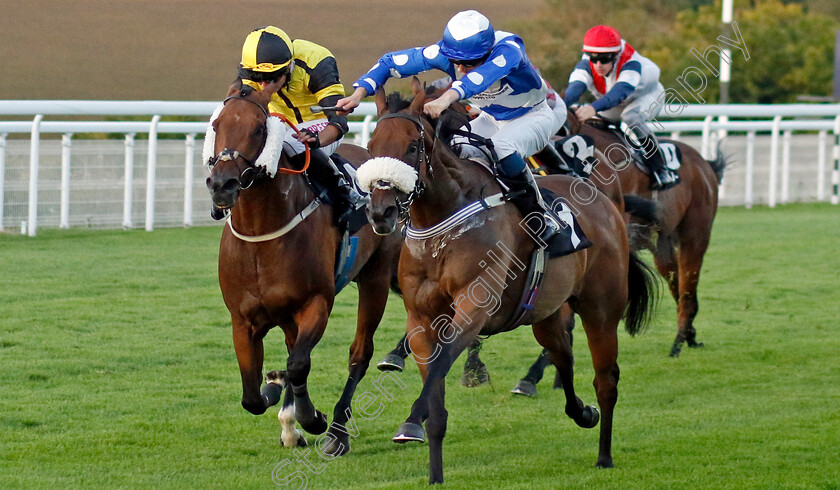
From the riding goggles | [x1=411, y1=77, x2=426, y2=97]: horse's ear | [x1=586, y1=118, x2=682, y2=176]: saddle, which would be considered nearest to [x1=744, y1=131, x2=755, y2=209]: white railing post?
[x1=586, y1=118, x2=682, y2=176]: saddle

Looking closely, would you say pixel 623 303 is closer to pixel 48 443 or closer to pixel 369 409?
pixel 369 409

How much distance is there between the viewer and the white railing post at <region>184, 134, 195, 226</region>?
10617 millimetres

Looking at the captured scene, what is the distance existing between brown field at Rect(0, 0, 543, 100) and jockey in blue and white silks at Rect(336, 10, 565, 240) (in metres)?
13.4

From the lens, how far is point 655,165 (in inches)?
281

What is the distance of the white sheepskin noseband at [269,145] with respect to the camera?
4191 millimetres

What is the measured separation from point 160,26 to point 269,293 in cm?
1625

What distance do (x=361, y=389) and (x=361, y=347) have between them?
798 mm

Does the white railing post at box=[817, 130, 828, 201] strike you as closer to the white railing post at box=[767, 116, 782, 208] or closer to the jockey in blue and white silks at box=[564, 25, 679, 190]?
the white railing post at box=[767, 116, 782, 208]

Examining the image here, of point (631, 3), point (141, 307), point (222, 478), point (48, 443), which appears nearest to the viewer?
point (222, 478)

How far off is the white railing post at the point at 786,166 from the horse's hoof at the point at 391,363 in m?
10.1

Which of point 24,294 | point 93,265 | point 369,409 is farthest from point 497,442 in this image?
point 93,265

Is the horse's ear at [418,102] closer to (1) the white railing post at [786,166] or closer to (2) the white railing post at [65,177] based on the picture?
(2) the white railing post at [65,177]

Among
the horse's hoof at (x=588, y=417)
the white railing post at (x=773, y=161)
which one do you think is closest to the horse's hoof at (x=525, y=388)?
the horse's hoof at (x=588, y=417)

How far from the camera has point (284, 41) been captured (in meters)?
4.67
